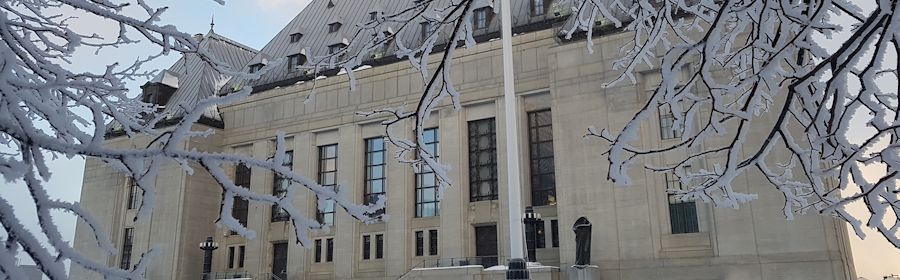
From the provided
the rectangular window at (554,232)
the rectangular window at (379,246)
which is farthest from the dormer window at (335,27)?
the rectangular window at (554,232)

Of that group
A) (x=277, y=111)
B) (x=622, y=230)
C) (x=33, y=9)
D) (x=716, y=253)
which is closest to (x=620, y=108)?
(x=622, y=230)

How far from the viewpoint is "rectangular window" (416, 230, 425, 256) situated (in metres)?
30.8

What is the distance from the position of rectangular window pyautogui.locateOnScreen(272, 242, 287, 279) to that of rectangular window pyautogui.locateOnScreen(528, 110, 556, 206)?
14185mm

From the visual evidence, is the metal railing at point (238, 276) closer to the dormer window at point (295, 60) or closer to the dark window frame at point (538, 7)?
the dormer window at point (295, 60)

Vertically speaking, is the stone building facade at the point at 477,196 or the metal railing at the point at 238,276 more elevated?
the stone building facade at the point at 477,196

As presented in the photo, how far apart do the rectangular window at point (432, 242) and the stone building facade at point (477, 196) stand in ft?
0.16

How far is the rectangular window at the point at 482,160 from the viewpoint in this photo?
30.6 meters

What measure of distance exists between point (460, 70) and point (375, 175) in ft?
22.4

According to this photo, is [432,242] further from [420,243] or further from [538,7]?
[538,7]

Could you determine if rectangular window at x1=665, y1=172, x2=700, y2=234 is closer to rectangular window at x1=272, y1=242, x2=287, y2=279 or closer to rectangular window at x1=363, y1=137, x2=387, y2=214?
rectangular window at x1=363, y1=137, x2=387, y2=214

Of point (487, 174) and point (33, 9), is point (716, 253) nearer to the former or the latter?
point (487, 174)

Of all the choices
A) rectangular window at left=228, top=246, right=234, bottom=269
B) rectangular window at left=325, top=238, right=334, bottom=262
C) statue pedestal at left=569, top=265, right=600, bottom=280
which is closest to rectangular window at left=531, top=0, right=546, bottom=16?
statue pedestal at left=569, top=265, right=600, bottom=280

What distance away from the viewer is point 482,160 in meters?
31.2

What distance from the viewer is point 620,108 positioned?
87.5 ft
